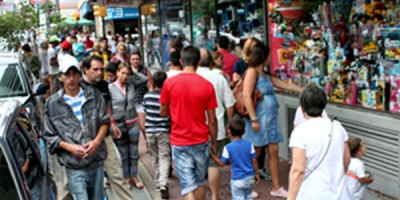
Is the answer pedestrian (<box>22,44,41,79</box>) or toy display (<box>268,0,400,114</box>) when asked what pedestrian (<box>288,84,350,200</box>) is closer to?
toy display (<box>268,0,400,114</box>)

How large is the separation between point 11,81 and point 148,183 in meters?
2.63

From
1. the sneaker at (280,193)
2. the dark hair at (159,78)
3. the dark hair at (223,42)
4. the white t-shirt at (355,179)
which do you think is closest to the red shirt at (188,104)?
the dark hair at (159,78)

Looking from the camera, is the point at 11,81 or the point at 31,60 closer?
the point at 11,81

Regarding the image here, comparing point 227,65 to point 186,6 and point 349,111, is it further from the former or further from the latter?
point 186,6

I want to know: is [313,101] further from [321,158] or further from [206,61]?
[206,61]

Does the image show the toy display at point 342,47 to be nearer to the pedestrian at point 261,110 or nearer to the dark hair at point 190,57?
the pedestrian at point 261,110

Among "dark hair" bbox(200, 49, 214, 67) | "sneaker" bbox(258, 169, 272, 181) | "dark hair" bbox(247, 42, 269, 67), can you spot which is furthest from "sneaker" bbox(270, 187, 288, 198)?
"dark hair" bbox(200, 49, 214, 67)

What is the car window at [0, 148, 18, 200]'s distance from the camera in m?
3.43

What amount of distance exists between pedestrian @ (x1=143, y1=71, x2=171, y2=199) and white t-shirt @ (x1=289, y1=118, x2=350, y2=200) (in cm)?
319

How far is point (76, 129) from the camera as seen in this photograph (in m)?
5.03

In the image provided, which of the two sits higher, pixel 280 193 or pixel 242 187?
pixel 242 187

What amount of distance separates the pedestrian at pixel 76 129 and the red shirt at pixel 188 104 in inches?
27.4

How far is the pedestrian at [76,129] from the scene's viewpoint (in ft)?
16.4

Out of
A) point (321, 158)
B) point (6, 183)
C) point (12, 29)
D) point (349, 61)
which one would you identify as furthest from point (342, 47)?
point (12, 29)
